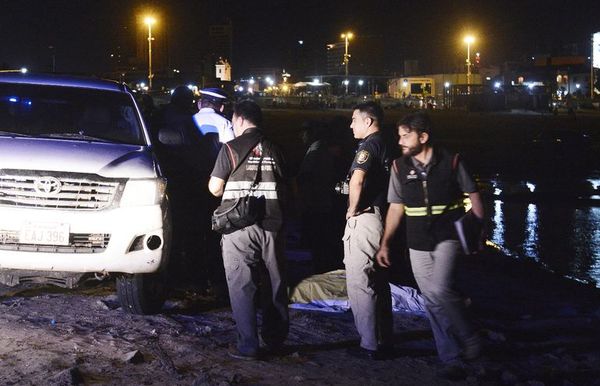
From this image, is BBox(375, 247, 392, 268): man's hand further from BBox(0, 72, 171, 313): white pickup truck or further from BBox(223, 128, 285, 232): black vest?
BBox(0, 72, 171, 313): white pickup truck

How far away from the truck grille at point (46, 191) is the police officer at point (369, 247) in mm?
2052

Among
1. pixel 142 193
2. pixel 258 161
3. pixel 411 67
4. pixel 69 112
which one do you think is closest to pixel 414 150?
pixel 258 161

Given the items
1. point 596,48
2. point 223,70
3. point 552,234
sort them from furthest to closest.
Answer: point 596,48 < point 223,70 < point 552,234

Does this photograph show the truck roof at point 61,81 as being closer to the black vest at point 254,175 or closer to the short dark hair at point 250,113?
the short dark hair at point 250,113

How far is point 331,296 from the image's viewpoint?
24.5 ft

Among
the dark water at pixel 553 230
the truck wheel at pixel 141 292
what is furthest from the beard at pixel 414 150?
the dark water at pixel 553 230

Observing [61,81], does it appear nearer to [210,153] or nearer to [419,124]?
[210,153]

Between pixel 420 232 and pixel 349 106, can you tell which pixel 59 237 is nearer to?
pixel 420 232

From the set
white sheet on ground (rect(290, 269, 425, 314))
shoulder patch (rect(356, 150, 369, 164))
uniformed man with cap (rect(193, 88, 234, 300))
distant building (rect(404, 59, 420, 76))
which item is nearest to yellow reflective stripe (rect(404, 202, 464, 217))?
shoulder patch (rect(356, 150, 369, 164))

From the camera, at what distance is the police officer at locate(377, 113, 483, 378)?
18.5 feet

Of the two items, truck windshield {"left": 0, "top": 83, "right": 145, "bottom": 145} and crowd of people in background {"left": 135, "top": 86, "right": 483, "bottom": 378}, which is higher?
truck windshield {"left": 0, "top": 83, "right": 145, "bottom": 145}

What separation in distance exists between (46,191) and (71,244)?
1.46 ft

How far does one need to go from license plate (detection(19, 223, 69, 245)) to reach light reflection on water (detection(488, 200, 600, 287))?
20.3 ft

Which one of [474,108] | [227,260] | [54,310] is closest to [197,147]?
[54,310]
